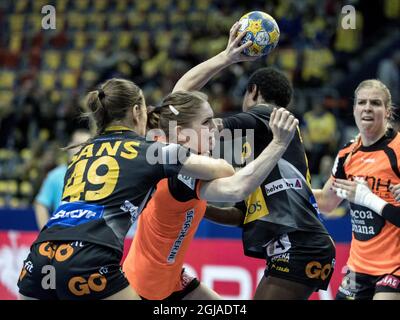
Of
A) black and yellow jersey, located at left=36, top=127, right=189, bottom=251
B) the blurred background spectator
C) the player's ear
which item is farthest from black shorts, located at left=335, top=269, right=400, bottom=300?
the blurred background spectator

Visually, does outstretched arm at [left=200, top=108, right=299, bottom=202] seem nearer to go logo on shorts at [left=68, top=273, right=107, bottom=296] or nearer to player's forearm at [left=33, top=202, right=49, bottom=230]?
go logo on shorts at [left=68, top=273, right=107, bottom=296]

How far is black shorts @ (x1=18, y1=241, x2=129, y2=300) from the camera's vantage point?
11.9 feet

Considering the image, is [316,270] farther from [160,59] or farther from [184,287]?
[160,59]

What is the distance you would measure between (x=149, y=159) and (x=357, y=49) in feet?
41.9

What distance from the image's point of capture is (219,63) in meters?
4.67

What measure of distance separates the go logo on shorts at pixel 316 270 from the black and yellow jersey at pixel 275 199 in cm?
21

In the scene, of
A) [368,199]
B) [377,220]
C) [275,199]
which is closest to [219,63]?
[275,199]

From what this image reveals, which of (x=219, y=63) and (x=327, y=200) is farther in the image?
(x=327, y=200)

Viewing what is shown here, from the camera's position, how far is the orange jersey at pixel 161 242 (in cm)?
438

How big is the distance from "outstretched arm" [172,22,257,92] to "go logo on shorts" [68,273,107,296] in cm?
151

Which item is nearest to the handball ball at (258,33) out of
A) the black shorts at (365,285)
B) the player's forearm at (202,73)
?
the player's forearm at (202,73)

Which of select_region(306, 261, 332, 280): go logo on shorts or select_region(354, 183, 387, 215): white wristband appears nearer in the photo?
select_region(306, 261, 332, 280): go logo on shorts

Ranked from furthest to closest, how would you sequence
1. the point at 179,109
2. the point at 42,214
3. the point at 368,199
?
the point at 42,214 < the point at 368,199 < the point at 179,109

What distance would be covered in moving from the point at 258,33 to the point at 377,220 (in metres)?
1.61
